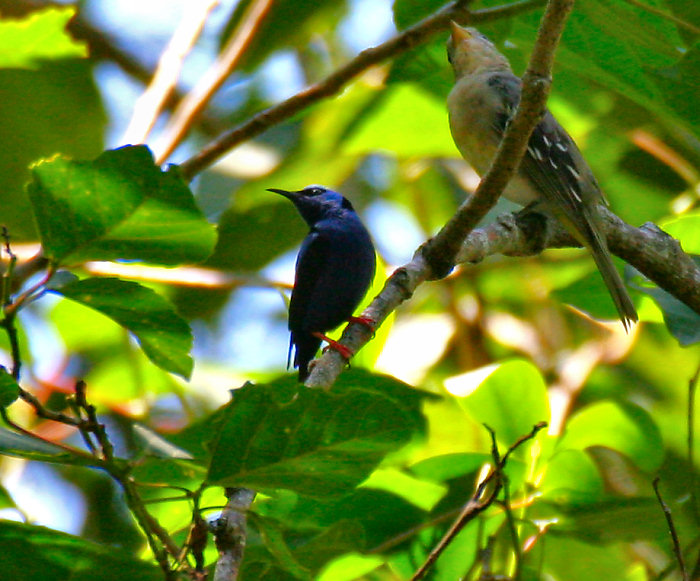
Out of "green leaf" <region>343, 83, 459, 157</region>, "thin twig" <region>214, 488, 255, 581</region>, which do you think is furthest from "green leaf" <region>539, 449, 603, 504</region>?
"green leaf" <region>343, 83, 459, 157</region>

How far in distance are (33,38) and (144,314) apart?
1.43 metres

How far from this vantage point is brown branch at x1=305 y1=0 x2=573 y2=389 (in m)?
2.00

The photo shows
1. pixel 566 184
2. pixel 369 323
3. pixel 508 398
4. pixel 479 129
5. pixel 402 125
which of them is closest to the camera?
pixel 369 323

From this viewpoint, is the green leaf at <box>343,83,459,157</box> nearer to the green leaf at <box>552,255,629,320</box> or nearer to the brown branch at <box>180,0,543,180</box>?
the brown branch at <box>180,0,543,180</box>

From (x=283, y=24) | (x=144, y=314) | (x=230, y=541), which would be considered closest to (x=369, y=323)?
(x=144, y=314)

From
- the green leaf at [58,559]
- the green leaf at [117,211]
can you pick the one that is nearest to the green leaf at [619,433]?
the green leaf at [117,211]

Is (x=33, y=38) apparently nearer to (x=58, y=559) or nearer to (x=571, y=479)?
(x=58, y=559)

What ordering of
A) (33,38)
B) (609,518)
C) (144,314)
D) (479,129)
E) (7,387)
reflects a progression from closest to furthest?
(7,387), (144,314), (609,518), (33,38), (479,129)

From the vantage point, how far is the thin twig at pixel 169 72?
3.41m

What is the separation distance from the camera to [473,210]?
2.32m

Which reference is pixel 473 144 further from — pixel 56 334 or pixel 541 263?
pixel 56 334

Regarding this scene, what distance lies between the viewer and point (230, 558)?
1.55 m

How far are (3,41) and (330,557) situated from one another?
1.93 metres

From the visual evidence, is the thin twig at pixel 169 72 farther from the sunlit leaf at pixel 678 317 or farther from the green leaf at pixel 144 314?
the sunlit leaf at pixel 678 317
